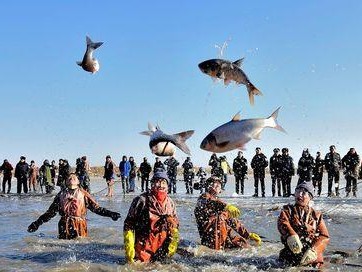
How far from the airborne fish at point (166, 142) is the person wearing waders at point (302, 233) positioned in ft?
6.35

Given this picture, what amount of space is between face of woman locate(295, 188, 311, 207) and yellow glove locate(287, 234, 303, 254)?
1.75ft

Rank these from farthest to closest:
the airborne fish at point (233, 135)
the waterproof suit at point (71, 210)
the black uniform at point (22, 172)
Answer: the black uniform at point (22, 172) < the waterproof suit at point (71, 210) < the airborne fish at point (233, 135)

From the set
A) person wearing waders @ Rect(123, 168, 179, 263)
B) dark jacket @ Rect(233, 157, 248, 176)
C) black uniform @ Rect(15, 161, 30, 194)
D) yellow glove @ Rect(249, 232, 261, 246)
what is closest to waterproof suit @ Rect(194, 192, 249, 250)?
yellow glove @ Rect(249, 232, 261, 246)

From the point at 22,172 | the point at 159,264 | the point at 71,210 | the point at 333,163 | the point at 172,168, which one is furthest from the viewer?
the point at 22,172

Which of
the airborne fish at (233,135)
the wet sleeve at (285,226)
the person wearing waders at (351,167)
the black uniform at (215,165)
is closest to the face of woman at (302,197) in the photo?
the wet sleeve at (285,226)

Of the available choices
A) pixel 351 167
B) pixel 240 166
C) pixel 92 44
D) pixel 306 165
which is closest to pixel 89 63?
pixel 92 44

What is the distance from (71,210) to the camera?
898 cm

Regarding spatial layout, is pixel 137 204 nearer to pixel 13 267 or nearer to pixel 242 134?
pixel 13 267

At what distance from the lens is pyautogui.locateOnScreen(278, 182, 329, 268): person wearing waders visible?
696 cm

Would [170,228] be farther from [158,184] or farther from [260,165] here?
[260,165]

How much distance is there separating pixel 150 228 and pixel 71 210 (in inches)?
81.6

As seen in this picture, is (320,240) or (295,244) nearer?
(295,244)

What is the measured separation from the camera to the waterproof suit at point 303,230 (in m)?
7.08

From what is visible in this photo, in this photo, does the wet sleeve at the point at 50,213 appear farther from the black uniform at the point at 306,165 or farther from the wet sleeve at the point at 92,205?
the black uniform at the point at 306,165
